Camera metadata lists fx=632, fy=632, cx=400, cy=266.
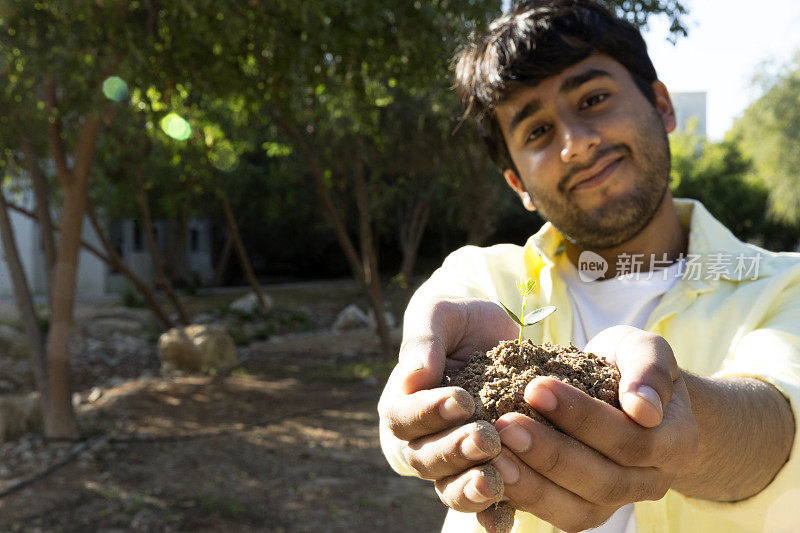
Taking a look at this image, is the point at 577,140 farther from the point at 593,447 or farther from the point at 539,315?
the point at 593,447

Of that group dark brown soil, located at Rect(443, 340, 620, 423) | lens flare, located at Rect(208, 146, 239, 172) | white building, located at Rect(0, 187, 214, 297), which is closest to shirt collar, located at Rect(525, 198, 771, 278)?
dark brown soil, located at Rect(443, 340, 620, 423)

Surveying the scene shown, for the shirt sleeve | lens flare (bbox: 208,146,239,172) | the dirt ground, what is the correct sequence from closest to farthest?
the shirt sleeve < the dirt ground < lens flare (bbox: 208,146,239,172)

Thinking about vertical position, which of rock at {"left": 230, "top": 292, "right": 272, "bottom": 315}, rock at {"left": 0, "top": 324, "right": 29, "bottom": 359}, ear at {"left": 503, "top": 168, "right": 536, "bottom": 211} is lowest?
rock at {"left": 230, "top": 292, "right": 272, "bottom": 315}

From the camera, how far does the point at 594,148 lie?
196 cm

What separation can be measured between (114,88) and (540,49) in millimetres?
4748

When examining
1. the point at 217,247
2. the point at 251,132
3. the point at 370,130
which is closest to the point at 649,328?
the point at 370,130

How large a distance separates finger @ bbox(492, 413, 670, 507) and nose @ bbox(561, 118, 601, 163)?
3.41 ft

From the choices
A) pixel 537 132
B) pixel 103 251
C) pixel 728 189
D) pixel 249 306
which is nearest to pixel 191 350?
pixel 249 306

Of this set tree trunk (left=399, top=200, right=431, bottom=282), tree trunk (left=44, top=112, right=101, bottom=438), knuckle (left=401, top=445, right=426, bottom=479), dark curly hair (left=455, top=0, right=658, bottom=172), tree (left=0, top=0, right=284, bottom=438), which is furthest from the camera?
tree trunk (left=399, top=200, right=431, bottom=282)

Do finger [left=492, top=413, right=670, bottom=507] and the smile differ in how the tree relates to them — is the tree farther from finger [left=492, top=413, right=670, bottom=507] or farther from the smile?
finger [left=492, top=413, right=670, bottom=507]

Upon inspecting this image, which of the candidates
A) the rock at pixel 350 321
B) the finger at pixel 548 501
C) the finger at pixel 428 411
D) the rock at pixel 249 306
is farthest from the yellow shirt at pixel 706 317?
the rock at pixel 249 306

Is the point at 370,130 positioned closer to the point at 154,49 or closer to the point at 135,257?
the point at 154,49

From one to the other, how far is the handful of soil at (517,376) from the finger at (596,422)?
3.4 inches

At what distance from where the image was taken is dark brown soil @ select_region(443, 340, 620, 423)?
1275 mm
